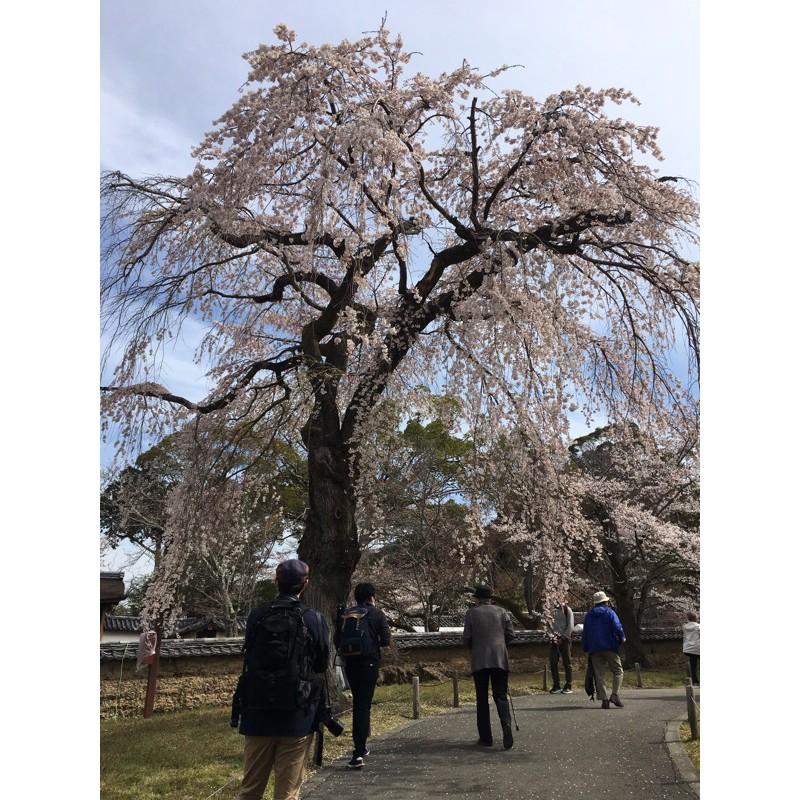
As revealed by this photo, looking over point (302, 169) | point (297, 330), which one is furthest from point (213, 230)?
point (297, 330)

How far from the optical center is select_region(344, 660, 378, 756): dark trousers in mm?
5590

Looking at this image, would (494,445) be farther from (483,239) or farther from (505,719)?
(505,719)

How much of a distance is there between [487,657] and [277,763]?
9.04 ft

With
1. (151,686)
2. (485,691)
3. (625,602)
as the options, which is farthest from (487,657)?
(625,602)

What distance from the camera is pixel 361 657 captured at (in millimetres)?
5684

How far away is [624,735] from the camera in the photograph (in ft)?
21.6

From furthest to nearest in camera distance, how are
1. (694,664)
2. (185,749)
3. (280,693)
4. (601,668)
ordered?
(694,664)
(601,668)
(185,749)
(280,693)

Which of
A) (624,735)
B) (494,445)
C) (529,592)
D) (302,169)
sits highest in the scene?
(302,169)

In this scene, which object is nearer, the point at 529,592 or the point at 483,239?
the point at 483,239

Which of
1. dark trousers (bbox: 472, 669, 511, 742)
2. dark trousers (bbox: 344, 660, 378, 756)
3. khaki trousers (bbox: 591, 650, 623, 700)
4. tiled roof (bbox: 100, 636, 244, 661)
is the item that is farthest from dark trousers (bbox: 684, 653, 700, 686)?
dark trousers (bbox: 344, 660, 378, 756)

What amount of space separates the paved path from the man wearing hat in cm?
22

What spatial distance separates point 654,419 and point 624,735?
352 centimetres

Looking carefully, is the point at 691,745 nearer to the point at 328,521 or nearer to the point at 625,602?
the point at 328,521

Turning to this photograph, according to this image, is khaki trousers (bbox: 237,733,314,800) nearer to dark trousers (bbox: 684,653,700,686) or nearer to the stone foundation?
the stone foundation
